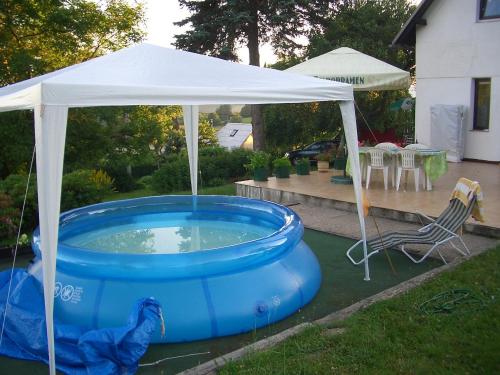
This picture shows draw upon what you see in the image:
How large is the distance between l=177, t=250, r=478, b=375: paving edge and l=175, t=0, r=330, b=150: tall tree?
14193 millimetres

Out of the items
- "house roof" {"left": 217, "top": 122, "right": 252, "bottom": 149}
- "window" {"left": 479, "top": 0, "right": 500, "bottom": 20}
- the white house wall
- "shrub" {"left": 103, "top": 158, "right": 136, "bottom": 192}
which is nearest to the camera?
the white house wall

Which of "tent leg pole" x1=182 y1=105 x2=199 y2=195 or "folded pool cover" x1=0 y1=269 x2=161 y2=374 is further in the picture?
"tent leg pole" x1=182 y1=105 x2=199 y2=195

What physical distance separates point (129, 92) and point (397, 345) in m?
3.16

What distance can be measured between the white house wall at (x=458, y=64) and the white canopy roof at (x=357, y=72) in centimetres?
521

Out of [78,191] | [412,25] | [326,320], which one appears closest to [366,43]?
[412,25]

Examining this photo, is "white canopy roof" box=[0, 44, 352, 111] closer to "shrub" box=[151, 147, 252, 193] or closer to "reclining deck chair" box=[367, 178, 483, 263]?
"reclining deck chair" box=[367, 178, 483, 263]

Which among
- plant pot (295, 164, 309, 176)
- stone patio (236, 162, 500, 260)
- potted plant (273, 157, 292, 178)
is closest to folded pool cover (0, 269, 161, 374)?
stone patio (236, 162, 500, 260)

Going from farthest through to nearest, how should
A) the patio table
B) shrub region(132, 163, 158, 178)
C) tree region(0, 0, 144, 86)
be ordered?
shrub region(132, 163, 158, 178) → tree region(0, 0, 144, 86) → the patio table

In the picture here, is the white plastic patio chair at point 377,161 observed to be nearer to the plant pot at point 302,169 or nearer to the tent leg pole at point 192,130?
the plant pot at point 302,169

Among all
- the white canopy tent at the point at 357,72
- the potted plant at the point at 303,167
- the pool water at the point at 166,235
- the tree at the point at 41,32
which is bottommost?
the pool water at the point at 166,235

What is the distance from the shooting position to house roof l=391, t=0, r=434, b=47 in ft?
49.0

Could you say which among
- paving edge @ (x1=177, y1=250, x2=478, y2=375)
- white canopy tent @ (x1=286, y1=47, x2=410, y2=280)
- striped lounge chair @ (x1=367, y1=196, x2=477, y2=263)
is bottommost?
paving edge @ (x1=177, y1=250, x2=478, y2=375)

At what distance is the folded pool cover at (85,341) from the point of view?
13.1ft

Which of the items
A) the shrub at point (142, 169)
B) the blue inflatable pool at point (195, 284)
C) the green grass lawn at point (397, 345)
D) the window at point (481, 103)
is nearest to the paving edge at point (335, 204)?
the green grass lawn at point (397, 345)
